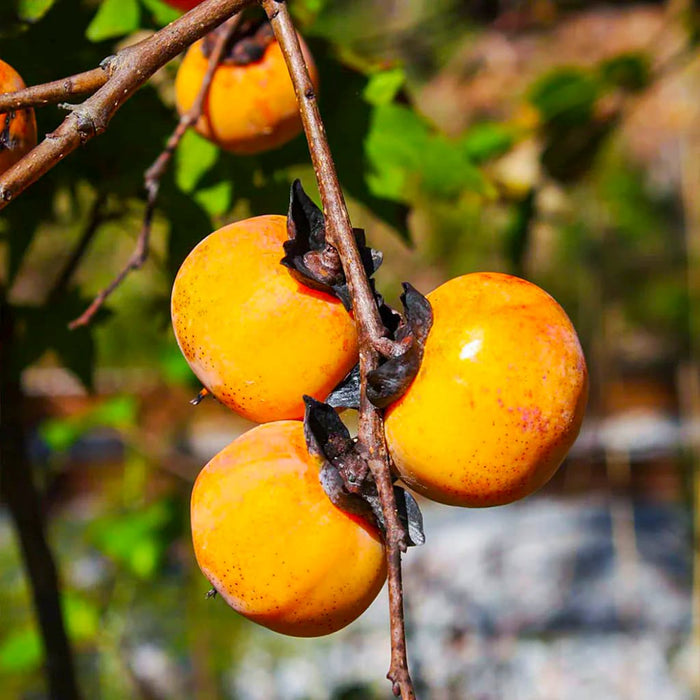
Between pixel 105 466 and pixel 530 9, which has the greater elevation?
pixel 530 9

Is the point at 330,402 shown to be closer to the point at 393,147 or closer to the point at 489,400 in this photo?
the point at 489,400

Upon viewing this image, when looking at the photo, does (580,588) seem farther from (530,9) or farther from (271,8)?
(271,8)

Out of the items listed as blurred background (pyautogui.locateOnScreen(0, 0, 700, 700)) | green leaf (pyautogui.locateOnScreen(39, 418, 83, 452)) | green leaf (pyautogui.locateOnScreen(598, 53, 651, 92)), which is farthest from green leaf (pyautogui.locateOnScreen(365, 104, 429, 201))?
green leaf (pyautogui.locateOnScreen(39, 418, 83, 452))

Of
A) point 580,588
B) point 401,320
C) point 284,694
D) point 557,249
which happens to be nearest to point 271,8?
point 401,320

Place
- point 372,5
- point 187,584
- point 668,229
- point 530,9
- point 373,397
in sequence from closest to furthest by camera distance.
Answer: point 373,397 < point 187,584 < point 530,9 < point 668,229 < point 372,5

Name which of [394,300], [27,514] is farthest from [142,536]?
[394,300]

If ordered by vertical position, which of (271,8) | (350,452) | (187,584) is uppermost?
(271,8)

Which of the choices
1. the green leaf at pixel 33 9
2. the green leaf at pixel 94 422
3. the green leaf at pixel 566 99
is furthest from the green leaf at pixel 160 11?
the green leaf at pixel 94 422
